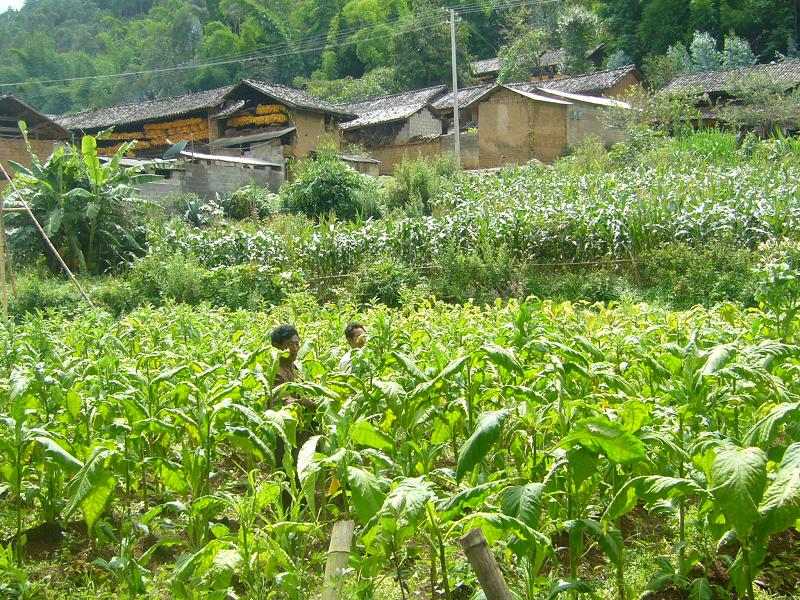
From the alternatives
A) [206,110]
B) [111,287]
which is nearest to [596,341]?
[111,287]

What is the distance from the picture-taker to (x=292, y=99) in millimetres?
30109

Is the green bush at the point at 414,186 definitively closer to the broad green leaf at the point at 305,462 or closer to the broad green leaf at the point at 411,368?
the broad green leaf at the point at 411,368

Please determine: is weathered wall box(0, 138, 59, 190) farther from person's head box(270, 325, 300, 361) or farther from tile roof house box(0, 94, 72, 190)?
person's head box(270, 325, 300, 361)

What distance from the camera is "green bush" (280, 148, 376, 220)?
69.4 ft

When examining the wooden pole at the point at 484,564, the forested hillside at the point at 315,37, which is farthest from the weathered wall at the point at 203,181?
the wooden pole at the point at 484,564

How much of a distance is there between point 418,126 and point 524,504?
1245 inches

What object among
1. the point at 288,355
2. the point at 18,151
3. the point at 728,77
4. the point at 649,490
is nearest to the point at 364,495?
the point at 649,490

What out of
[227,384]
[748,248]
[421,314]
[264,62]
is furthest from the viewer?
[264,62]

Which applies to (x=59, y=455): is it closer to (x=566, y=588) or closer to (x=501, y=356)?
(x=501, y=356)

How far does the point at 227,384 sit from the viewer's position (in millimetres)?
4113

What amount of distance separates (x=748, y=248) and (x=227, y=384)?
10.4m

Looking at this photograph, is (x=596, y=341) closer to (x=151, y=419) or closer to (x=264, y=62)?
(x=151, y=419)

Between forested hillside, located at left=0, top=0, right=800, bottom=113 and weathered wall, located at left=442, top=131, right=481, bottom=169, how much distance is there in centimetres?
928

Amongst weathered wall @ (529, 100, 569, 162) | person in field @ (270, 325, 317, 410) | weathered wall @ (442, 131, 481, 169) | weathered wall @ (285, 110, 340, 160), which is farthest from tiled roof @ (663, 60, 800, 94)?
person in field @ (270, 325, 317, 410)
